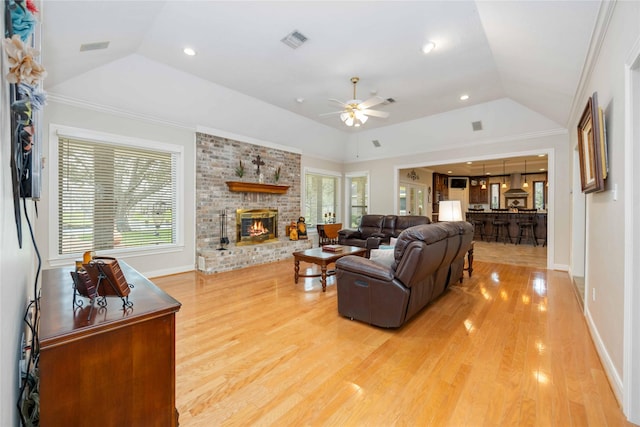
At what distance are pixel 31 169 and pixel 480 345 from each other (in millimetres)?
3180

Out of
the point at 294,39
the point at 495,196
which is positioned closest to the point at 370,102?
the point at 294,39

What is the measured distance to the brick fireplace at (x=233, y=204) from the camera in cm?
539

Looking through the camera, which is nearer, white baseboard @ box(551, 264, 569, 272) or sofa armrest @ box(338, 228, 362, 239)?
white baseboard @ box(551, 264, 569, 272)

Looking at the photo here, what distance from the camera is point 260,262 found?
19.5ft

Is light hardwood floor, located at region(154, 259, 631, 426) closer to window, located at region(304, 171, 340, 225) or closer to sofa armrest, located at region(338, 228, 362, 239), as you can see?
sofa armrest, located at region(338, 228, 362, 239)

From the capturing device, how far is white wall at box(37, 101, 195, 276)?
3.78m

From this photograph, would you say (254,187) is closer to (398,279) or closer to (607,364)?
(398,279)

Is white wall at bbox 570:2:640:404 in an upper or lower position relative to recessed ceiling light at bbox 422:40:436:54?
lower

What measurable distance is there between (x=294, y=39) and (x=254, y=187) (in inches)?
131

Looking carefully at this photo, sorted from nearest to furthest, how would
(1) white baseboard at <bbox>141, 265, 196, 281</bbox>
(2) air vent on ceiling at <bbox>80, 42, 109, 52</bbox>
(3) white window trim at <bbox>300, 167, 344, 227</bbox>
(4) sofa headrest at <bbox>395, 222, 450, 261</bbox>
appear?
1. (4) sofa headrest at <bbox>395, 222, 450, 261</bbox>
2. (2) air vent on ceiling at <bbox>80, 42, 109, 52</bbox>
3. (1) white baseboard at <bbox>141, 265, 196, 281</bbox>
4. (3) white window trim at <bbox>300, 167, 344, 227</bbox>

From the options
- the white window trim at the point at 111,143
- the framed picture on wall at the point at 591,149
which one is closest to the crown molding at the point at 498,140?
the framed picture on wall at the point at 591,149

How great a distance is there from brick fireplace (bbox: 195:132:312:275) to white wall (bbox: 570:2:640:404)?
5070 millimetres

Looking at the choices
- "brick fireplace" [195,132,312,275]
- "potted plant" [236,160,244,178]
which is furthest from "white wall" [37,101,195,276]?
"potted plant" [236,160,244,178]

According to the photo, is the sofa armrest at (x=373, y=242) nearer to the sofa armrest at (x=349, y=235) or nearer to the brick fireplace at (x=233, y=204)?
the sofa armrest at (x=349, y=235)
